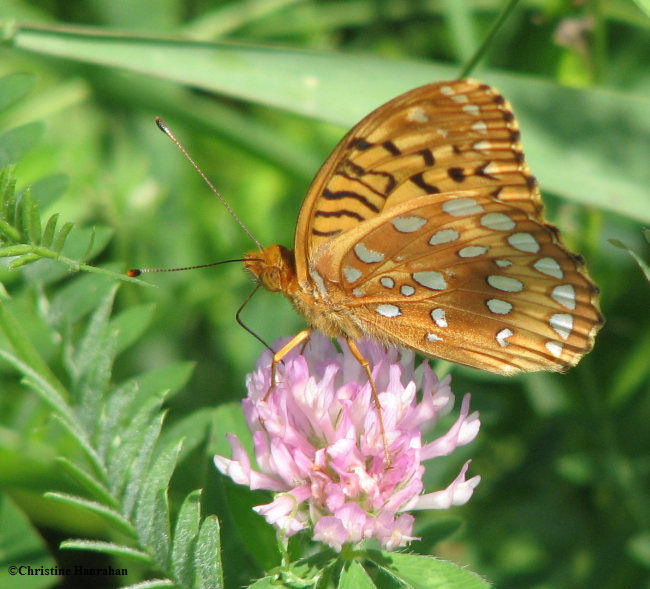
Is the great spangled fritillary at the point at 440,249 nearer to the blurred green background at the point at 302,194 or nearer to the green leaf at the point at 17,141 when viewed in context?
the blurred green background at the point at 302,194

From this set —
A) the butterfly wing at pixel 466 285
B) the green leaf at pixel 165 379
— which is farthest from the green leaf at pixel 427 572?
the green leaf at pixel 165 379

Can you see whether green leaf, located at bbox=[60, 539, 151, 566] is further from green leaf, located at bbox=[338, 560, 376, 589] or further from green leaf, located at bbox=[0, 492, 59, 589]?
green leaf, located at bbox=[0, 492, 59, 589]

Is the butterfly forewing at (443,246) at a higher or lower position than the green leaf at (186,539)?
higher

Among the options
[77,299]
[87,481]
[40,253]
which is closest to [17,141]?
[77,299]

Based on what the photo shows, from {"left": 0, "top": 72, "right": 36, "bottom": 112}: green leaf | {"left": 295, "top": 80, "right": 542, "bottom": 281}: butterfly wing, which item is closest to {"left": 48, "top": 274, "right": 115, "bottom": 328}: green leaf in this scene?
{"left": 0, "top": 72, "right": 36, "bottom": 112}: green leaf

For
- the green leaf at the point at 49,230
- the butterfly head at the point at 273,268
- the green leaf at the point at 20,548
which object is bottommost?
the green leaf at the point at 20,548

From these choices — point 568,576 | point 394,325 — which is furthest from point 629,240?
point 394,325

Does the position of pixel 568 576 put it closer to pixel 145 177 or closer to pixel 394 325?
pixel 394 325
